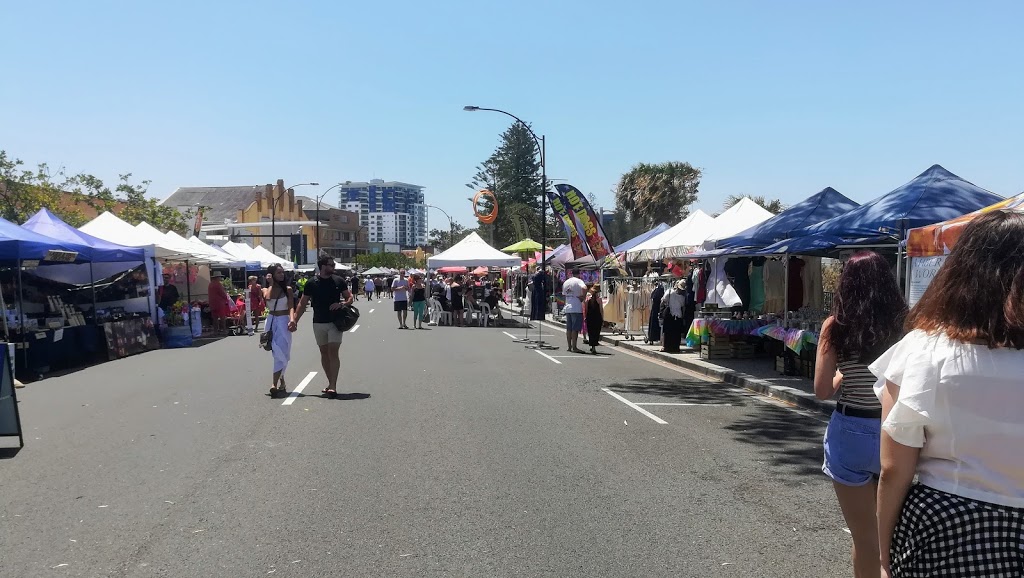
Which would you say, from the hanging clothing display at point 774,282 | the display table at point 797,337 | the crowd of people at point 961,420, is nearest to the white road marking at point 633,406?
the display table at point 797,337

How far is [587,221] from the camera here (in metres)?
21.7

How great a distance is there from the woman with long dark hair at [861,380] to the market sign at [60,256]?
14574 mm

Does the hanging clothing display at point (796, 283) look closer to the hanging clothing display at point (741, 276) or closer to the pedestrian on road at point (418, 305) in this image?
the hanging clothing display at point (741, 276)

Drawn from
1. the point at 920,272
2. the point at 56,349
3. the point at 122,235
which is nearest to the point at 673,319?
the point at 920,272

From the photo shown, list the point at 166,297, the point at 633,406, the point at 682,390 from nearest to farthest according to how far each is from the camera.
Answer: the point at 633,406
the point at 682,390
the point at 166,297

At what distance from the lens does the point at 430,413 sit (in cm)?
992

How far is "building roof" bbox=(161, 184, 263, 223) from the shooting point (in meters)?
94.6

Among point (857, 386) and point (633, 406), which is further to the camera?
point (633, 406)

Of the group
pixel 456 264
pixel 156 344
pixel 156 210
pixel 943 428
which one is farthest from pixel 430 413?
pixel 156 210

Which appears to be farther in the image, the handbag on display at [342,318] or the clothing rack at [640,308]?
the clothing rack at [640,308]

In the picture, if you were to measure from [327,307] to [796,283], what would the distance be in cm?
922

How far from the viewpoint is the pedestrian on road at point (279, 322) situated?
1127cm

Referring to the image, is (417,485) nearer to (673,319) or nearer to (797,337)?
(797,337)

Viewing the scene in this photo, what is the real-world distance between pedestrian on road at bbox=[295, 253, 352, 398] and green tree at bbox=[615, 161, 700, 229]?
99.3 ft
